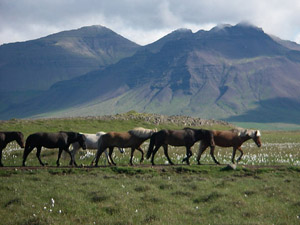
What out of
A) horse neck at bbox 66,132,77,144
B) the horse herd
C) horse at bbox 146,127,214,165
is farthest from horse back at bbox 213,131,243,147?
horse neck at bbox 66,132,77,144

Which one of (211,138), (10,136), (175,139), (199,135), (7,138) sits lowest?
(7,138)

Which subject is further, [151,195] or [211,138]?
[211,138]

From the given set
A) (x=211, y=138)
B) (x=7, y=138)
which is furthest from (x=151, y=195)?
(x=7, y=138)

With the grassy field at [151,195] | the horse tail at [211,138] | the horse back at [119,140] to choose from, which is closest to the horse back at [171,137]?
the horse back at [119,140]

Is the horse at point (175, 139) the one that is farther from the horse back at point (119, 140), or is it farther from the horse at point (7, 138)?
the horse at point (7, 138)

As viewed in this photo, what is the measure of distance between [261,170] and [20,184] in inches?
512

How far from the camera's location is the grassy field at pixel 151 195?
12547mm

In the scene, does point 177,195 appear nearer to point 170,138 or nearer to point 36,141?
point 170,138

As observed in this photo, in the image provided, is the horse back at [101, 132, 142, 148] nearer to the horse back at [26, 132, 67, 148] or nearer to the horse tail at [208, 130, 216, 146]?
the horse back at [26, 132, 67, 148]

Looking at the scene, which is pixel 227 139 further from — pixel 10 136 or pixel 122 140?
pixel 10 136

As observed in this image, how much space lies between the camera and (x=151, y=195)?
15234mm

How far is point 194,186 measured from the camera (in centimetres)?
1717

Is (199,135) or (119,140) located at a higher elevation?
(199,135)

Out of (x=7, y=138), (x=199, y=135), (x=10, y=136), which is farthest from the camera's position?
(x=199, y=135)
